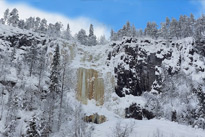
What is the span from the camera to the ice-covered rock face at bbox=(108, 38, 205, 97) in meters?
49.0

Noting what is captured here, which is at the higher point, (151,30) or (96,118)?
(151,30)

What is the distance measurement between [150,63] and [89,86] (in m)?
17.2

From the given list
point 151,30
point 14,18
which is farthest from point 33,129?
point 14,18

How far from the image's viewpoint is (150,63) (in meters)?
51.9

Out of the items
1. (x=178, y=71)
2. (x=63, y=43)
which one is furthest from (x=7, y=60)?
(x=178, y=71)

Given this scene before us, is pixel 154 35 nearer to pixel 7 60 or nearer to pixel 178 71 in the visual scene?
pixel 178 71

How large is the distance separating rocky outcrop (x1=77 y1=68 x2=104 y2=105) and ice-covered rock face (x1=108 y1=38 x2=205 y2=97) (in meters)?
4.57

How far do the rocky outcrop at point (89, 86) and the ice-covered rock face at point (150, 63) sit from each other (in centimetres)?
457

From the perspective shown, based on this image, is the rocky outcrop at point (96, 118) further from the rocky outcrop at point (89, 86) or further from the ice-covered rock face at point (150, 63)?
the ice-covered rock face at point (150, 63)

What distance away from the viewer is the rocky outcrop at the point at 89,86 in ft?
152

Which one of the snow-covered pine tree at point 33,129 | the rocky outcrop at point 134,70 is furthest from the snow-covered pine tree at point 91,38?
the snow-covered pine tree at point 33,129

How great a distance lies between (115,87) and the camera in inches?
1941

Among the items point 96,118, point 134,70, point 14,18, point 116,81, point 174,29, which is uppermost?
point 14,18

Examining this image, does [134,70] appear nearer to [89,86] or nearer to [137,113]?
[137,113]
